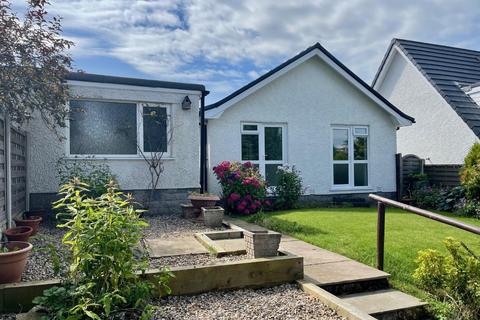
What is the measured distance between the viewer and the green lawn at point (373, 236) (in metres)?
4.95

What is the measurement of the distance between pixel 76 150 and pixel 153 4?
3752 millimetres

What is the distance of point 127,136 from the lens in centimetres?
855

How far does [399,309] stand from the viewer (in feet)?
11.9

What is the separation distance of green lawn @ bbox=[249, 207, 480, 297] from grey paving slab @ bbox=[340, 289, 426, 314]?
0.27 m

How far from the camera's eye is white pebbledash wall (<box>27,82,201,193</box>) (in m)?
7.66

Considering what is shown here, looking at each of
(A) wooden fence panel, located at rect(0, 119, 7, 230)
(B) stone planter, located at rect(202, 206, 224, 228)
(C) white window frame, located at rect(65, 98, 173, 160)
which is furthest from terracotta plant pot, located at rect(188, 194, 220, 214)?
(A) wooden fence panel, located at rect(0, 119, 7, 230)

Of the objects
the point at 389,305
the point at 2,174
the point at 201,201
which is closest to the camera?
the point at 389,305

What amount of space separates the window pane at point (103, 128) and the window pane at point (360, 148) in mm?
7578

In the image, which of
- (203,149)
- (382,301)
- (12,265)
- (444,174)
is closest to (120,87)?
(203,149)

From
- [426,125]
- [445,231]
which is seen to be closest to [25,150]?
[445,231]

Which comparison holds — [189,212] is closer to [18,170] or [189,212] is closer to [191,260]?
[18,170]

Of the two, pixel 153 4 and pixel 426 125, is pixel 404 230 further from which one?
pixel 426 125

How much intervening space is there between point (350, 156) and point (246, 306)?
960cm

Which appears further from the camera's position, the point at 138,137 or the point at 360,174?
the point at 360,174
